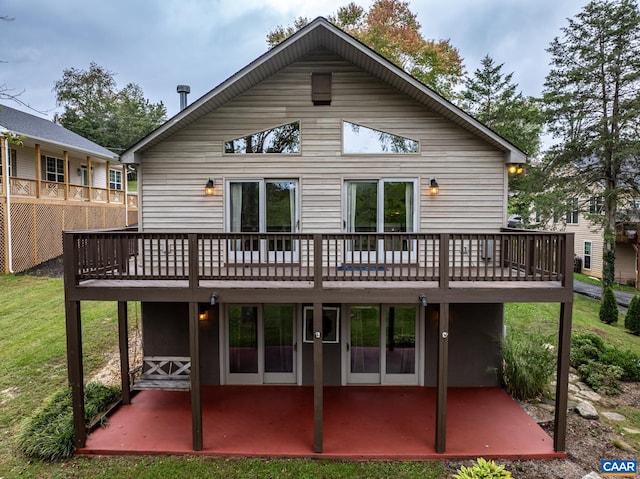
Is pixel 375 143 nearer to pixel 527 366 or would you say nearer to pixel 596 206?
pixel 527 366

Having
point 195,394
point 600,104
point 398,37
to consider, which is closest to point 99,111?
point 398,37

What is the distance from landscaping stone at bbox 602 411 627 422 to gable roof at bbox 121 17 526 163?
208 inches

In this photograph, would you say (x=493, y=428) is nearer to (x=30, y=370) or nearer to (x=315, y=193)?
(x=315, y=193)

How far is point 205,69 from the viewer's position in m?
60.5

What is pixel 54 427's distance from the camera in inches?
245

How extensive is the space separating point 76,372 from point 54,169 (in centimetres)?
1765

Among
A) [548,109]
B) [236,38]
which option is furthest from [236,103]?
[236,38]

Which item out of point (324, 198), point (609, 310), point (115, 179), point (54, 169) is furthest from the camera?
point (115, 179)

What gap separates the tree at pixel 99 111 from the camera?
35.1m

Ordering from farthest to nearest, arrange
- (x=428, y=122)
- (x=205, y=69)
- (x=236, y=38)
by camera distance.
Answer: (x=205, y=69)
(x=236, y=38)
(x=428, y=122)

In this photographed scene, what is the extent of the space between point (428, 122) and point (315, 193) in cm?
286

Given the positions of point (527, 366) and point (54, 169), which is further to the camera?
point (54, 169)

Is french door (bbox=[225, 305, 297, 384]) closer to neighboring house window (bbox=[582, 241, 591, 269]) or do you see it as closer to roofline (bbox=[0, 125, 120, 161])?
roofline (bbox=[0, 125, 120, 161])

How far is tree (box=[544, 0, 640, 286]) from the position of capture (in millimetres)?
15578
